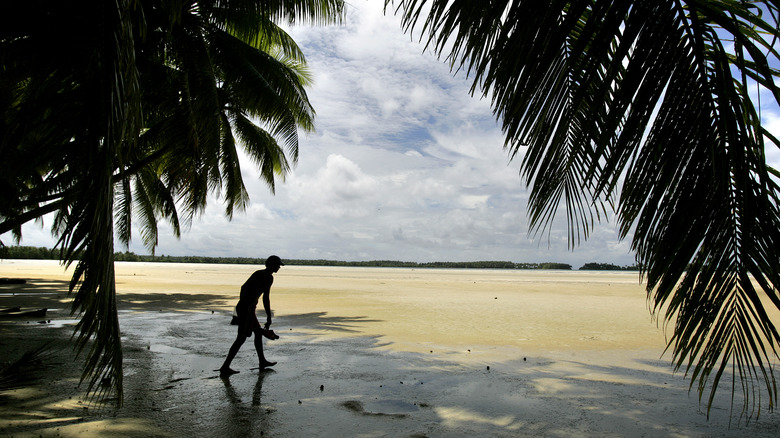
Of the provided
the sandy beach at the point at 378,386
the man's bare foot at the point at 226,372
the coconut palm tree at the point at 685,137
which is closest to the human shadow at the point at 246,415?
the sandy beach at the point at 378,386

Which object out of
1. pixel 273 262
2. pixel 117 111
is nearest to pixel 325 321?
pixel 273 262

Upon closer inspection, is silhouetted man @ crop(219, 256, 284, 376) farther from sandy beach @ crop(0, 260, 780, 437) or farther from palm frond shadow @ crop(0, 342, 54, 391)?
palm frond shadow @ crop(0, 342, 54, 391)

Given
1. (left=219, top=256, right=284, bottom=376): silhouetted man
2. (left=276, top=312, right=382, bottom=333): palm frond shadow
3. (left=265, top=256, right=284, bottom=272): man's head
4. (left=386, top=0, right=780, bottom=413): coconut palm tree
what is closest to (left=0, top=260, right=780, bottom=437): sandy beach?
(left=276, top=312, right=382, bottom=333): palm frond shadow

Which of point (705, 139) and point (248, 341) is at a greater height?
point (705, 139)

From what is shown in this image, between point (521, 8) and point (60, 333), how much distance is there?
10.2m

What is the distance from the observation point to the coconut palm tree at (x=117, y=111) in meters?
2.46

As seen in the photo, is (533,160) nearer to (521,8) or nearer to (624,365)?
(521,8)

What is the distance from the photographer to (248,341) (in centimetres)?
886

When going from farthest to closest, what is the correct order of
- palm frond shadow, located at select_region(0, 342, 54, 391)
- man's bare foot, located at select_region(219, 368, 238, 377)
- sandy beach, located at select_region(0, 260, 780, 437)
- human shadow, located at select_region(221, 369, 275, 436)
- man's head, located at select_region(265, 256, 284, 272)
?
man's head, located at select_region(265, 256, 284, 272)
man's bare foot, located at select_region(219, 368, 238, 377)
sandy beach, located at select_region(0, 260, 780, 437)
human shadow, located at select_region(221, 369, 275, 436)
palm frond shadow, located at select_region(0, 342, 54, 391)

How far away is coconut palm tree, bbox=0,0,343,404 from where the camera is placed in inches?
96.7

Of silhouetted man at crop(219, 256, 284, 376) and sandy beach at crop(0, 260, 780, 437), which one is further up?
silhouetted man at crop(219, 256, 284, 376)

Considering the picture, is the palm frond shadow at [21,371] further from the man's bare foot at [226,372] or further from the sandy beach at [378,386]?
the man's bare foot at [226,372]

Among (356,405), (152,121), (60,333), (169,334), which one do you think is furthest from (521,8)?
(152,121)

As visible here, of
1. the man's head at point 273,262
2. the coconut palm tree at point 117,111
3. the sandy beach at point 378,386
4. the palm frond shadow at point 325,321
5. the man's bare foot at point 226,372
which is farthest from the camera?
the palm frond shadow at point 325,321
